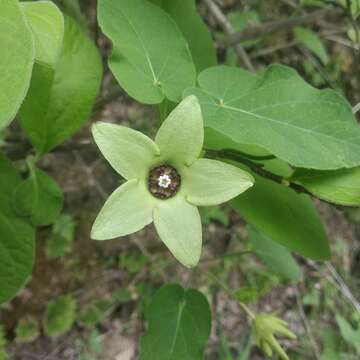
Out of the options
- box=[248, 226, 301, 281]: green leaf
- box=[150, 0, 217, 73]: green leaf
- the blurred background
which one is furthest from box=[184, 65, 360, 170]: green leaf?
the blurred background

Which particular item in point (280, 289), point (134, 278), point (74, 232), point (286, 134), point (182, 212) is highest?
point (286, 134)

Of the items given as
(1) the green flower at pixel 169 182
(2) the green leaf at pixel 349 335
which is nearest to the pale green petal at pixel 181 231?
(1) the green flower at pixel 169 182

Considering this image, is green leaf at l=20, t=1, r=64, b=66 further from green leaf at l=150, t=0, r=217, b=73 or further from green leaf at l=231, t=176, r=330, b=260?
green leaf at l=231, t=176, r=330, b=260

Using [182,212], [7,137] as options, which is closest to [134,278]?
[7,137]

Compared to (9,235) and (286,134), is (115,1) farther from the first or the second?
(9,235)

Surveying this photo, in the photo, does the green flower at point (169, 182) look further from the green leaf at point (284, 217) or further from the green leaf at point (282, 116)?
the green leaf at point (284, 217)

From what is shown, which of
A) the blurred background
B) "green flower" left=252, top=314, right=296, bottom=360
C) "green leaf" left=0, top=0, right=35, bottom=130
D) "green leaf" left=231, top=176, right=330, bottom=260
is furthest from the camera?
the blurred background
